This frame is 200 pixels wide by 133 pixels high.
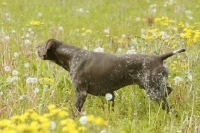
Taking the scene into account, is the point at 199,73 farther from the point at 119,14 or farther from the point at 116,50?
the point at 119,14

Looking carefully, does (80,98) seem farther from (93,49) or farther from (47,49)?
(93,49)

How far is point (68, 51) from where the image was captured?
17.7 ft

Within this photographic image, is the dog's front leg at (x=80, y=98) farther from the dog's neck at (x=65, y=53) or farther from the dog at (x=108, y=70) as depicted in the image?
the dog's neck at (x=65, y=53)

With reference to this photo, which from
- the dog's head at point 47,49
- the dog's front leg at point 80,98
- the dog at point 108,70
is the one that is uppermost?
the dog's head at point 47,49

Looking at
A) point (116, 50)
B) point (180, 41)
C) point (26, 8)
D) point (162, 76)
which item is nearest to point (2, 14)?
point (26, 8)

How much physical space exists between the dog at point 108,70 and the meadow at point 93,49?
210 millimetres

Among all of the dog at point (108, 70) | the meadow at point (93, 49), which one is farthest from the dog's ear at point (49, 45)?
the meadow at point (93, 49)

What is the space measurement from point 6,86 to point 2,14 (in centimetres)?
778

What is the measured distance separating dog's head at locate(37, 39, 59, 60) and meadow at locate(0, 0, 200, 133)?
1.07 ft

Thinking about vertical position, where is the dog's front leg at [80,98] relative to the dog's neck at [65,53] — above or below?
below

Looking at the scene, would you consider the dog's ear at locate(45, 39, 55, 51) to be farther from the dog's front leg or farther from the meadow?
the dog's front leg

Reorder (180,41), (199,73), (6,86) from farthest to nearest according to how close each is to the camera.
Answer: (180,41) < (199,73) < (6,86)

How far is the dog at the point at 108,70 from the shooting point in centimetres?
504

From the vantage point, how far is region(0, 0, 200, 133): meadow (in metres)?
4.40
